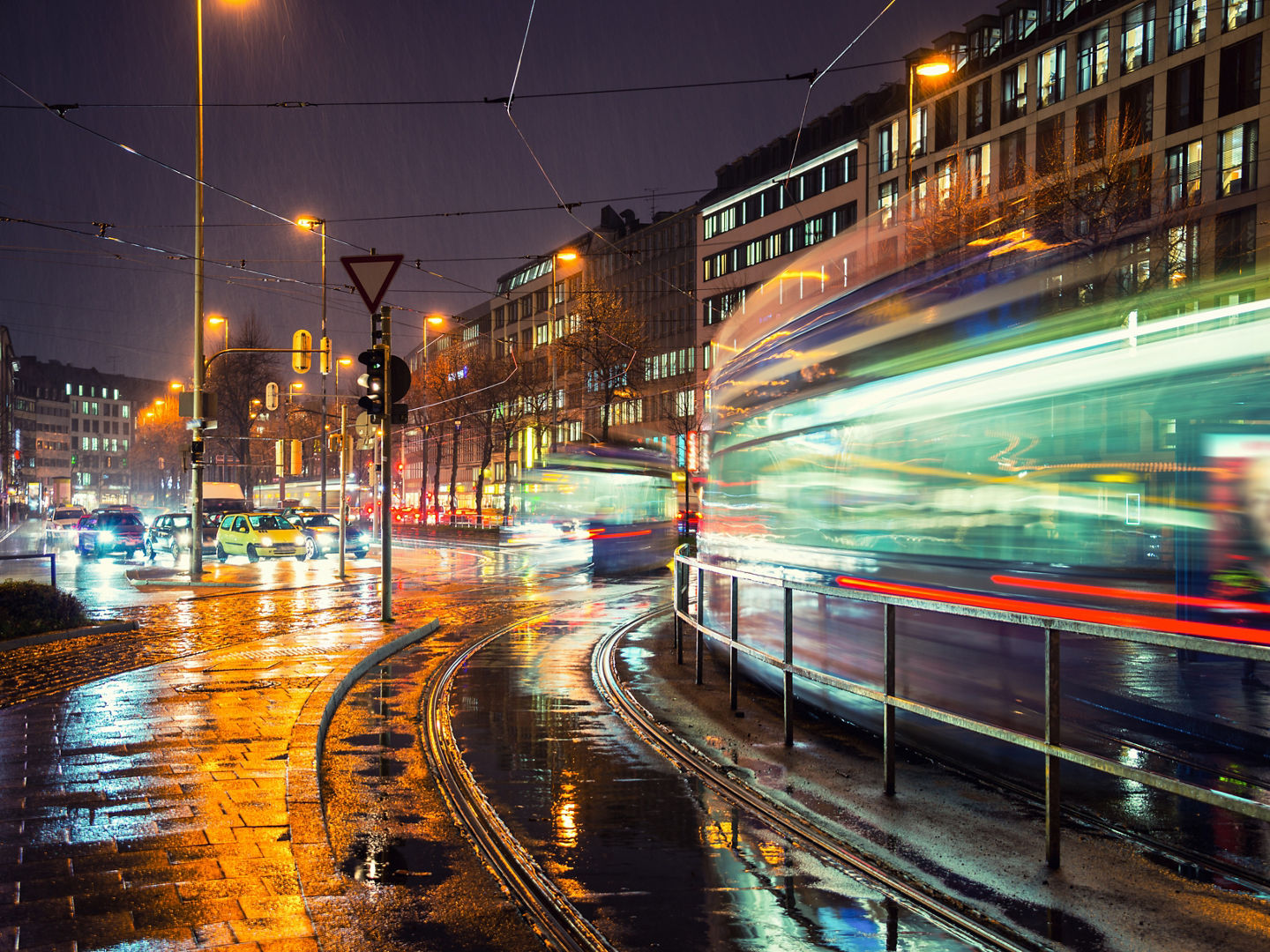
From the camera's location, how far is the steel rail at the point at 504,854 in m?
4.52

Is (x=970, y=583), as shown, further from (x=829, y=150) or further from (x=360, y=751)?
(x=829, y=150)

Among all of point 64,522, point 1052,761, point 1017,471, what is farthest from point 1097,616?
point 64,522

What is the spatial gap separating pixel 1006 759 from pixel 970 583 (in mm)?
2082

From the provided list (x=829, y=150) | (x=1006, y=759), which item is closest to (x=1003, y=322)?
(x=1006, y=759)

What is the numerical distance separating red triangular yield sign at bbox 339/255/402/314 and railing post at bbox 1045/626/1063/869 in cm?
1042

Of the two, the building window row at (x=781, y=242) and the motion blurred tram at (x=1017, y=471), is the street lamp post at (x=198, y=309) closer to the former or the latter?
the motion blurred tram at (x=1017, y=471)

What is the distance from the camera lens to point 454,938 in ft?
14.5

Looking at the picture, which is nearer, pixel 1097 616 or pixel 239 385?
pixel 1097 616

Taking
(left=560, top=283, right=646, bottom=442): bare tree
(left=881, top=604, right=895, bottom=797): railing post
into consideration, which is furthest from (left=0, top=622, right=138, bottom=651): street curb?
(left=560, top=283, right=646, bottom=442): bare tree

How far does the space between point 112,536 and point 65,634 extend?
26.7 m

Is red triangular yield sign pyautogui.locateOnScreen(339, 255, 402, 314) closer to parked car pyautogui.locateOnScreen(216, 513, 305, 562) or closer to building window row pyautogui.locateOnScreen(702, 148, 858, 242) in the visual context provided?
parked car pyautogui.locateOnScreen(216, 513, 305, 562)

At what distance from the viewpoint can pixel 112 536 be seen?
38969mm

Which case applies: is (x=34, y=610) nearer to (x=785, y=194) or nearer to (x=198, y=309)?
(x=198, y=309)

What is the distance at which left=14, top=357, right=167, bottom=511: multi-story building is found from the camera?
178 m
